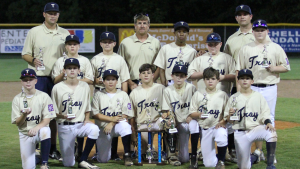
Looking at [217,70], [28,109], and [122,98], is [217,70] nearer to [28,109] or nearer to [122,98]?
[122,98]

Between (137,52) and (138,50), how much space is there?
4cm

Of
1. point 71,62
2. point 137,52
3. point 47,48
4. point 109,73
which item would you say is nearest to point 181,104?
point 109,73

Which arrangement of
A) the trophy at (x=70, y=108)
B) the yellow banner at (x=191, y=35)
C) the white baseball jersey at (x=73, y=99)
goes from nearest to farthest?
1. the trophy at (x=70, y=108)
2. the white baseball jersey at (x=73, y=99)
3. the yellow banner at (x=191, y=35)

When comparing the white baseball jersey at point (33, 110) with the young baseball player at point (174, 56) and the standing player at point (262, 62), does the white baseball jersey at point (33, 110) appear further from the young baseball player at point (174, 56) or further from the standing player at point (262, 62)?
the standing player at point (262, 62)

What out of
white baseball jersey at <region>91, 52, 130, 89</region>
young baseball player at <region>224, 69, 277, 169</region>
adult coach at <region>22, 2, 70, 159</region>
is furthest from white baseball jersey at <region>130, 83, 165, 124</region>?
adult coach at <region>22, 2, 70, 159</region>

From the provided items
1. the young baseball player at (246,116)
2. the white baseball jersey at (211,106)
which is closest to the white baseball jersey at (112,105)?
the white baseball jersey at (211,106)

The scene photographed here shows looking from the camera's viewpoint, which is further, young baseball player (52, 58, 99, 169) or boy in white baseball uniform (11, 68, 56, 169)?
young baseball player (52, 58, 99, 169)

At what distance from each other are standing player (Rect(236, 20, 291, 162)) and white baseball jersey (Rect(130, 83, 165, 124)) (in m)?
1.26

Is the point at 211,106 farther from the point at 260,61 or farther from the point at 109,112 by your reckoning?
the point at 109,112

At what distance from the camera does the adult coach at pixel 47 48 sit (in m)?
6.52

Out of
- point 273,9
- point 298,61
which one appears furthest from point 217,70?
point 273,9

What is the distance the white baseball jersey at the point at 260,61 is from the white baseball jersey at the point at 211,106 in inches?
24.2

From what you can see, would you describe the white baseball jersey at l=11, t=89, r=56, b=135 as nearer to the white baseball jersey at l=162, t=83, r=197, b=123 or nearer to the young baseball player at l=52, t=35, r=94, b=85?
the young baseball player at l=52, t=35, r=94, b=85

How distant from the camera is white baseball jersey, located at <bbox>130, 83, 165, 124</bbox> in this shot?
20.5ft
